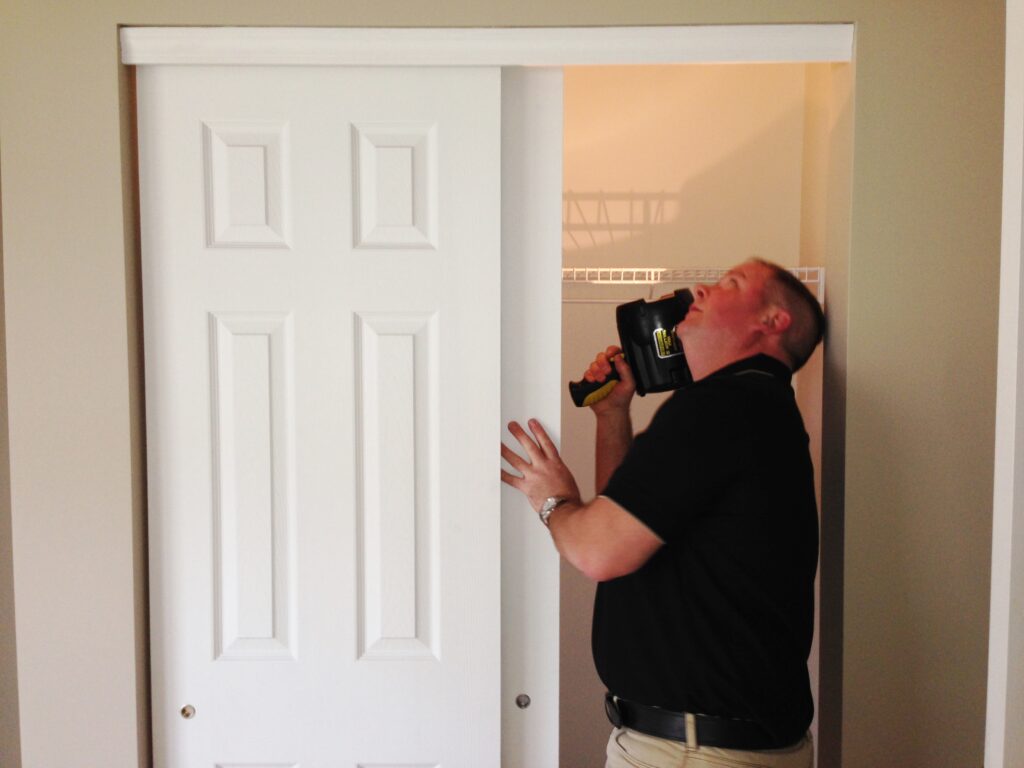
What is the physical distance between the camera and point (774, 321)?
5.88ft

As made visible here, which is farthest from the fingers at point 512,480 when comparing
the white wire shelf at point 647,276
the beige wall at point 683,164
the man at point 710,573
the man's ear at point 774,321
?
the beige wall at point 683,164

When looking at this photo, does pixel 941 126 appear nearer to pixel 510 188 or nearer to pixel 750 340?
pixel 750 340

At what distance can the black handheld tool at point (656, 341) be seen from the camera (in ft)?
6.14

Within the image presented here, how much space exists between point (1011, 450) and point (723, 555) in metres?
0.62

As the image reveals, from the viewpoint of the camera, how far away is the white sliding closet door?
1854 mm

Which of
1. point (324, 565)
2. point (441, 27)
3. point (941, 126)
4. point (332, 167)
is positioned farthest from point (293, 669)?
point (941, 126)

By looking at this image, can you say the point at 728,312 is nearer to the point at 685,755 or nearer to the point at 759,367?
the point at 759,367

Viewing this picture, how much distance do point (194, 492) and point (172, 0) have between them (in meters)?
0.96

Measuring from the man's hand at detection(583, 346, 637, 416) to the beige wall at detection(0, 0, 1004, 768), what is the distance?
44 centimetres

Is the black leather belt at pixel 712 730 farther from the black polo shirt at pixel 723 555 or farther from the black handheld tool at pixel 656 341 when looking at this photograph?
the black handheld tool at pixel 656 341

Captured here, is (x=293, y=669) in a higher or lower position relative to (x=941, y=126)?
lower

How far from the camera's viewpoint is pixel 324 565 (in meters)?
1.89

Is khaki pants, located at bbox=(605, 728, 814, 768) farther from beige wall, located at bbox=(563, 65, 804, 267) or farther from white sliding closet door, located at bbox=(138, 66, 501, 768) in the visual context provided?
beige wall, located at bbox=(563, 65, 804, 267)

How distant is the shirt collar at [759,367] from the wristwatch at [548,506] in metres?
0.37
